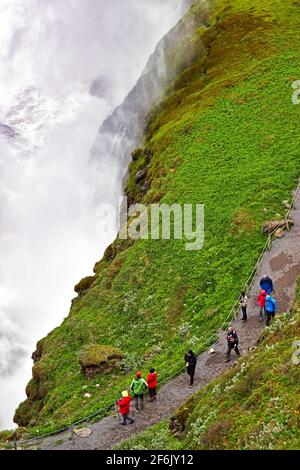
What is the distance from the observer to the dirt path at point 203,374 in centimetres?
2880

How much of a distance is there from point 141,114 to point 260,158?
163 feet

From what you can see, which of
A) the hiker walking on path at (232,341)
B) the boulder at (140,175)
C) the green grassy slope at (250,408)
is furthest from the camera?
the boulder at (140,175)

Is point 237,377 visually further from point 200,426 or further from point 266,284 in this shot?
point 266,284

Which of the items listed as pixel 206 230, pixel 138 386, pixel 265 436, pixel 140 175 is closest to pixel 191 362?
pixel 138 386

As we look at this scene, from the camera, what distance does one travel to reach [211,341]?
115ft

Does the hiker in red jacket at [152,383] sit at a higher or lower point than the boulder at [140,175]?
lower

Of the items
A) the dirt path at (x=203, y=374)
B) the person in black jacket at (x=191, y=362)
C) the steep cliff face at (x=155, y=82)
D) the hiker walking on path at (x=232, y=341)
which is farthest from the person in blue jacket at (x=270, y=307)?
the steep cliff face at (x=155, y=82)

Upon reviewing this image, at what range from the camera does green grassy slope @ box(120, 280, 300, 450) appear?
67.8 ft

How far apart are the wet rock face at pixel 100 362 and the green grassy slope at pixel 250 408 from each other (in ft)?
33.3

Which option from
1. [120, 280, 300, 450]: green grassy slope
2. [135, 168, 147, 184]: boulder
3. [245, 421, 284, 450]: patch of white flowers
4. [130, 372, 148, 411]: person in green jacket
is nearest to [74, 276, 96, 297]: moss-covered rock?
[135, 168, 147, 184]: boulder

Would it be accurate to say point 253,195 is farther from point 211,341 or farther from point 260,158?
point 211,341

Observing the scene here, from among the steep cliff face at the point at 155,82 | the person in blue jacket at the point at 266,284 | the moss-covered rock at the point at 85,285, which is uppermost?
the steep cliff face at the point at 155,82

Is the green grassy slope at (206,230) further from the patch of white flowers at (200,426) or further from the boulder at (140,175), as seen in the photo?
the patch of white flowers at (200,426)
